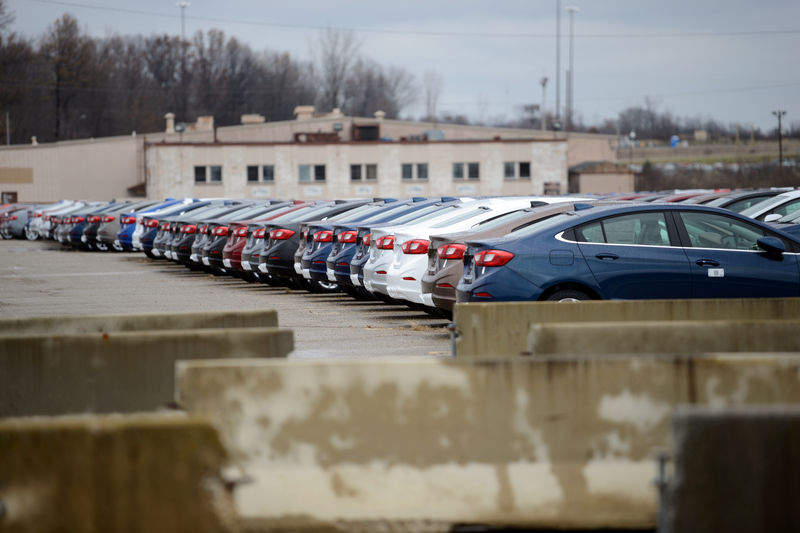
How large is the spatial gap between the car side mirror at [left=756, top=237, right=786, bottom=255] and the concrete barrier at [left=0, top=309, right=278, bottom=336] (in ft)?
18.3

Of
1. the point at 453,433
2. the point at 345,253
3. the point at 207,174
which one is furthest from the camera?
the point at 207,174

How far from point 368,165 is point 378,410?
2580 inches

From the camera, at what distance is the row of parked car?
36.9 ft

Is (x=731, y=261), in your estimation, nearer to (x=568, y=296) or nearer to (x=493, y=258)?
(x=568, y=296)

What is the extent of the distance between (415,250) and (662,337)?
23.3 feet

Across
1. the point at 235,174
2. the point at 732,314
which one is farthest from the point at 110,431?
the point at 235,174

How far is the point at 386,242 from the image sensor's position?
14844 millimetres

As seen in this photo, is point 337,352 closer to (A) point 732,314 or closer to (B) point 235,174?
(A) point 732,314

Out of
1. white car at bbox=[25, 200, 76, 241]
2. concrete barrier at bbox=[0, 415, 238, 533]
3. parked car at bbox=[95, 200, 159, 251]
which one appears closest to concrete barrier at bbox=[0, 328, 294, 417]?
concrete barrier at bbox=[0, 415, 238, 533]

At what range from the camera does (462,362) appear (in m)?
5.59

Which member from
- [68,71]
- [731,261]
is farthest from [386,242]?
[68,71]

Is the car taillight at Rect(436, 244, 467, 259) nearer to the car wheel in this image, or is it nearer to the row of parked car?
the row of parked car

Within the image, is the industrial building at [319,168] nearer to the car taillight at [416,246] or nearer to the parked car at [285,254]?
the parked car at [285,254]

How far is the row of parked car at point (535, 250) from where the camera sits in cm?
1126
